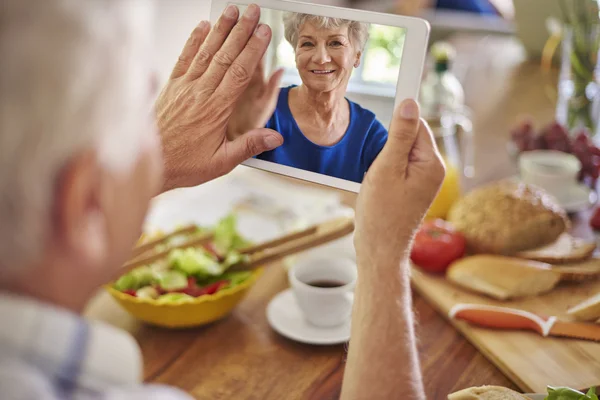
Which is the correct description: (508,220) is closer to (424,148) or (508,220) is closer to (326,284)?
(326,284)

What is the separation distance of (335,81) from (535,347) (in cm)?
56

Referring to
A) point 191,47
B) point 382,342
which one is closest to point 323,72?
point 191,47

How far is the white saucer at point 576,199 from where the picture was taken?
1.61 metres

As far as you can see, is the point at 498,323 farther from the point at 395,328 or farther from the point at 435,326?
the point at 395,328

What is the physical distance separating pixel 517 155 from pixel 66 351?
1480 mm

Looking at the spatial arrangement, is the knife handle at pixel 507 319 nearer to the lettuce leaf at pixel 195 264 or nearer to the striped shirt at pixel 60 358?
the lettuce leaf at pixel 195 264

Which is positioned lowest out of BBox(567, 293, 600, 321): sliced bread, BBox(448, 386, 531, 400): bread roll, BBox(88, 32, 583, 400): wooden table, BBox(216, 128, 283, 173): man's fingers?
BBox(88, 32, 583, 400): wooden table

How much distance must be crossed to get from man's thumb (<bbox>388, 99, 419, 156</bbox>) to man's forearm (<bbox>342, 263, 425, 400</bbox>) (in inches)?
6.1

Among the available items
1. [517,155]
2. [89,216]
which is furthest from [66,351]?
[517,155]

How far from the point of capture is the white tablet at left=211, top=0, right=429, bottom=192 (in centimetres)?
83

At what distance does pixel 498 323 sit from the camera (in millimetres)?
1103

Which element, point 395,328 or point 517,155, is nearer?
point 395,328

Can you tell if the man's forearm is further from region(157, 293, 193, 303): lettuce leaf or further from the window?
region(157, 293, 193, 303): lettuce leaf

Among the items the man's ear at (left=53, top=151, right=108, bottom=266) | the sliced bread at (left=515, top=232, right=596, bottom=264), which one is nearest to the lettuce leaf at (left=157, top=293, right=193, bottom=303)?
the man's ear at (left=53, top=151, right=108, bottom=266)
